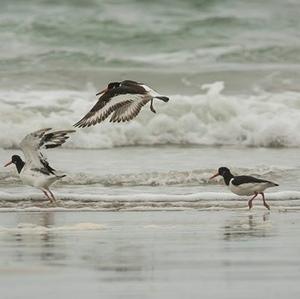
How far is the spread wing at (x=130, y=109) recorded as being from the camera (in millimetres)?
12836

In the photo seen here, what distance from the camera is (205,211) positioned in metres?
10.9

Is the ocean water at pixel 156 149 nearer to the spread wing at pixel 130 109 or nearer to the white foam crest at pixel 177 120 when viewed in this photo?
the white foam crest at pixel 177 120

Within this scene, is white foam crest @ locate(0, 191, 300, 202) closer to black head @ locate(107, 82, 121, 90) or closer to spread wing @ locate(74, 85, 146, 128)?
spread wing @ locate(74, 85, 146, 128)

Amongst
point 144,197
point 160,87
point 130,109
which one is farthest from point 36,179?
point 160,87

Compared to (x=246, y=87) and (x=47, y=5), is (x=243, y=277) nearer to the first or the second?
(x=246, y=87)

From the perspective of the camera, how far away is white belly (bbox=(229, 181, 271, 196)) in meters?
11.5

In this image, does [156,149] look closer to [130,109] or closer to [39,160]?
[130,109]

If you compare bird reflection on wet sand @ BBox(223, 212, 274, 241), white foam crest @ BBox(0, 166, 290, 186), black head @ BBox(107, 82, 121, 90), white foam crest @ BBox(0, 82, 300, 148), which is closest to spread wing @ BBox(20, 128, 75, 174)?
white foam crest @ BBox(0, 166, 290, 186)

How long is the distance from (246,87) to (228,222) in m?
11.1

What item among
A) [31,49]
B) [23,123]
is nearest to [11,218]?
[23,123]

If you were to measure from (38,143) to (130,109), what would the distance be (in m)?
1.15

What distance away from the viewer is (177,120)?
1809cm

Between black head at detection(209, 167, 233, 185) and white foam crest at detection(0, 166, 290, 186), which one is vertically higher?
white foam crest at detection(0, 166, 290, 186)

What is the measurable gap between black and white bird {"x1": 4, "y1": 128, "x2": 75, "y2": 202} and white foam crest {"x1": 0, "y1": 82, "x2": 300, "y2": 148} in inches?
167
